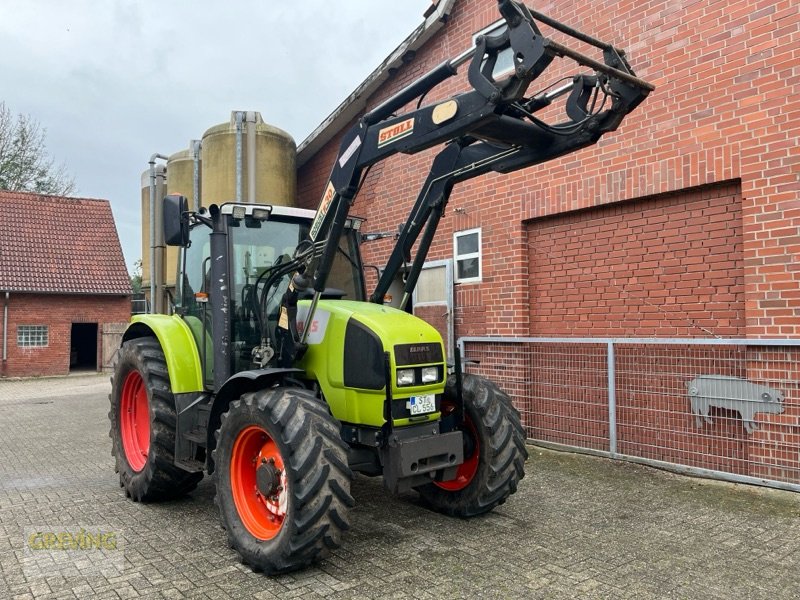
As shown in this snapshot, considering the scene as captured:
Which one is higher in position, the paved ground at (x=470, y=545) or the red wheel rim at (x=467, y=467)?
the red wheel rim at (x=467, y=467)

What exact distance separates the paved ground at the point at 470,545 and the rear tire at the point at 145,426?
19 centimetres

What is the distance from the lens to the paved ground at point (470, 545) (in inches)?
136

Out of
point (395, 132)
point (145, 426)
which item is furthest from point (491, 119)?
point (145, 426)

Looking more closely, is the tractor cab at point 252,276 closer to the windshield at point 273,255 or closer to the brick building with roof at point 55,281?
the windshield at point 273,255

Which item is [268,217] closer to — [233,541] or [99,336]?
[233,541]

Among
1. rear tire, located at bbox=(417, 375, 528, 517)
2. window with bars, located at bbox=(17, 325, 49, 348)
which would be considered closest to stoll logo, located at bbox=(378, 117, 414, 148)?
A: rear tire, located at bbox=(417, 375, 528, 517)

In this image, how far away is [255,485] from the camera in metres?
4.07

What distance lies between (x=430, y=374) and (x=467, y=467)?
95 cm

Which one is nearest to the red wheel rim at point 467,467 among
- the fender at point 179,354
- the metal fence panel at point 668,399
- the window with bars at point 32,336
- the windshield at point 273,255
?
the windshield at point 273,255

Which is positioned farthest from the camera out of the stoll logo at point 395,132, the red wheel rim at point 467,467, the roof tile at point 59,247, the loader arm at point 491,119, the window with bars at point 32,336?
the roof tile at point 59,247

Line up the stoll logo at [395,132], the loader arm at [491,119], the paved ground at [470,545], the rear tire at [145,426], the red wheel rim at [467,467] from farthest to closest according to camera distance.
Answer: the rear tire at [145,426] → the red wheel rim at [467,467] → the stoll logo at [395,132] → the paved ground at [470,545] → the loader arm at [491,119]

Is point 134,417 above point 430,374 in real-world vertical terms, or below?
below

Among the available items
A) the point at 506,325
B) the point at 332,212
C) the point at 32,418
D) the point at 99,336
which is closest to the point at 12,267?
the point at 99,336

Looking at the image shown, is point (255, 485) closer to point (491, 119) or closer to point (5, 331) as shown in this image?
point (491, 119)
